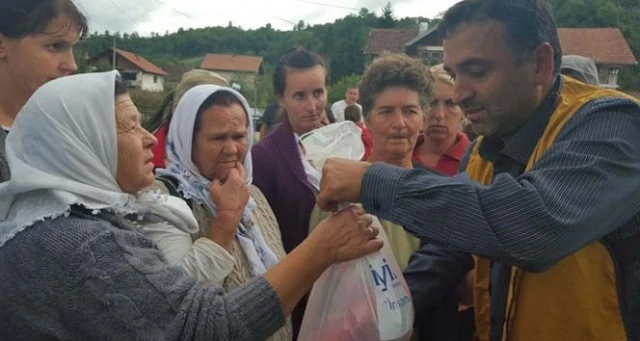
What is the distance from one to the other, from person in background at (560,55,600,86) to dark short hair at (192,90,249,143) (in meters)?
2.48

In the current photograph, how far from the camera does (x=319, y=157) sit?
3.24 meters

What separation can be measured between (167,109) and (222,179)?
777 mm

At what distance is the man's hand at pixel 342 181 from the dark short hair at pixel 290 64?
2559 millimetres

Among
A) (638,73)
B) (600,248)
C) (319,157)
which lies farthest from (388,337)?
(638,73)

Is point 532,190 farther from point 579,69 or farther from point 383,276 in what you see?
point 579,69

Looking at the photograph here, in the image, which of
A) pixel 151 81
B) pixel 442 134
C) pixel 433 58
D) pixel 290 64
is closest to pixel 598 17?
pixel 433 58

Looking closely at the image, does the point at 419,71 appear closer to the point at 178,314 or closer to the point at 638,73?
the point at 178,314

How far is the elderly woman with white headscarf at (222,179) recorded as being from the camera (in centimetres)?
221

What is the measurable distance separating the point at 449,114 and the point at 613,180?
2.11 metres

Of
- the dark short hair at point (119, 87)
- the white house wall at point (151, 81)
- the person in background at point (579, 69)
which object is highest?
the dark short hair at point (119, 87)

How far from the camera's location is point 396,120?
9.68 feet

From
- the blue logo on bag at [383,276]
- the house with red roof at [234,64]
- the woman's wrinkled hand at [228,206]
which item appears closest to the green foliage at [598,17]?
the house with red roof at [234,64]

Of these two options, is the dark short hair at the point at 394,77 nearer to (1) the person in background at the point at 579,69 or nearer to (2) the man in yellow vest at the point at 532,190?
(2) the man in yellow vest at the point at 532,190

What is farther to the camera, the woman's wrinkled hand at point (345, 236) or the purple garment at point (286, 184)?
the purple garment at point (286, 184)
